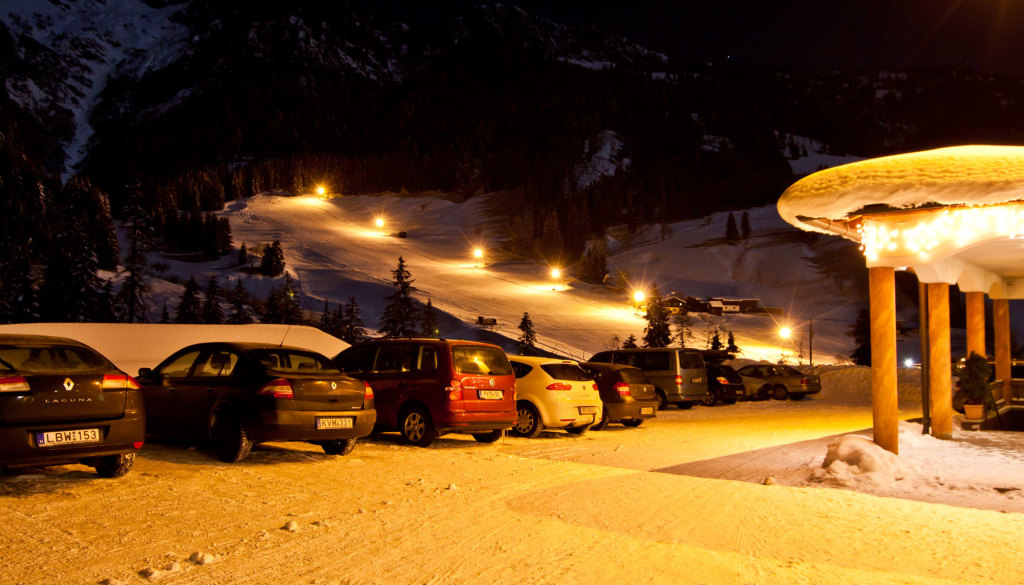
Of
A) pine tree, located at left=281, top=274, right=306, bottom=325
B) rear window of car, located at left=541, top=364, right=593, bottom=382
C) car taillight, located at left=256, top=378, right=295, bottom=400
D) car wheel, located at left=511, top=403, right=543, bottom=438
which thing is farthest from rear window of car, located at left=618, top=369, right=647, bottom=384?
pine tree, located at left=281, top=274, right=306, bottom=325

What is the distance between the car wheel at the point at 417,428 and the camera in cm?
1059

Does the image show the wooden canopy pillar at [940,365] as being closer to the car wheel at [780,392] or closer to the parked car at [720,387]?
the parked car at [720,387]

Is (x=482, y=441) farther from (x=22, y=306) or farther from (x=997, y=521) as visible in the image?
(x=22, y=306)

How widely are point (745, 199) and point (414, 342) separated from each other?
16960cm

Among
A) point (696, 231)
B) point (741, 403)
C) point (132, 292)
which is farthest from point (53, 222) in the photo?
point (696, 231)

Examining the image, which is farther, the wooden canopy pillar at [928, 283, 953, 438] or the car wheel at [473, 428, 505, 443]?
the wooden canopy pillar at [928, 283, 953, 438]

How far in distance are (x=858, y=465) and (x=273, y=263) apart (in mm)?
80044

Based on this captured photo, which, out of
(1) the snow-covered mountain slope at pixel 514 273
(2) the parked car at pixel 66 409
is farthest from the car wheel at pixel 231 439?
(1) the snow-covered mountain slope at pixel 514 273

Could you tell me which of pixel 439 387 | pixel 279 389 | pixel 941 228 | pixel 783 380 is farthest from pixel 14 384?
pixel 783 380

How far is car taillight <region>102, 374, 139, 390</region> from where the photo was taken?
22.7ft

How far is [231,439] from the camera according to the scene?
Result: 8.59 meters

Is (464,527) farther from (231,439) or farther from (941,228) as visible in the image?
(941,228)

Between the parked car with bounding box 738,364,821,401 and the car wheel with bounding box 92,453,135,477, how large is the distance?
2259 centimetres

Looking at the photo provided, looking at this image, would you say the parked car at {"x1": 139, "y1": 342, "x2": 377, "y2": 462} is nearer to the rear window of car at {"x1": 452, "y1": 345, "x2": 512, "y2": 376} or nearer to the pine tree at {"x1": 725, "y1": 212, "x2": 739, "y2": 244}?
the rear window of car at {"x1": 452, "y1": 345, "x2": 512, "y2": 376}
